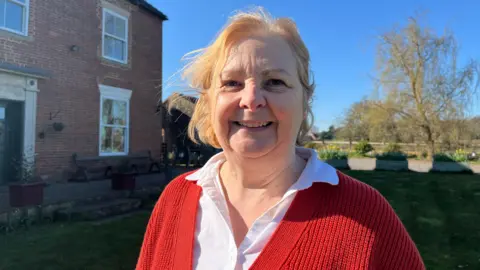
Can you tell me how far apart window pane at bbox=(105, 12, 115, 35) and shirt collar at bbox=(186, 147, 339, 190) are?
34.1 feet

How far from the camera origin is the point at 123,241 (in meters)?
5.05

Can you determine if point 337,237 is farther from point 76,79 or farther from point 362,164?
point 362,164

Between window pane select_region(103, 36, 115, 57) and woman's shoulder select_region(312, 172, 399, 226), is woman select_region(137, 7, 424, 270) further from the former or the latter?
window pane select_region(103, 36, 115, 57)

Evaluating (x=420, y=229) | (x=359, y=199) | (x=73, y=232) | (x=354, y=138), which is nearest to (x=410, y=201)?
(x=420, y=229)

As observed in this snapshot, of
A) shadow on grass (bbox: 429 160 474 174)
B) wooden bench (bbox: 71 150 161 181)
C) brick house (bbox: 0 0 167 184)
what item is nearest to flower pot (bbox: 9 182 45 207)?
brick house (bbox: 0 0 167 184)

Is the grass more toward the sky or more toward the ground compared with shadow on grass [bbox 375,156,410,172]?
more toward the ground

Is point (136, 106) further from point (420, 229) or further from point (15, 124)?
point (420, 229)

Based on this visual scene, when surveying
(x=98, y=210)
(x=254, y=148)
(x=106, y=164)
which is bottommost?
(x=98, y=210)

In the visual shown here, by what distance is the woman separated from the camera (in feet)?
3.80

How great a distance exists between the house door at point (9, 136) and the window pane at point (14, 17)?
1750mm

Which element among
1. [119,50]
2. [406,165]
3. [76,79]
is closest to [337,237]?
[76,79]

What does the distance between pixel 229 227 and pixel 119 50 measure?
1100 cm

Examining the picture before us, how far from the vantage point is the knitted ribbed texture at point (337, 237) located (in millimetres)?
1126

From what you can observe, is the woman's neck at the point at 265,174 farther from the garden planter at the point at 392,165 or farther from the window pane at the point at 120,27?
the garden planter at the point at 392,165
